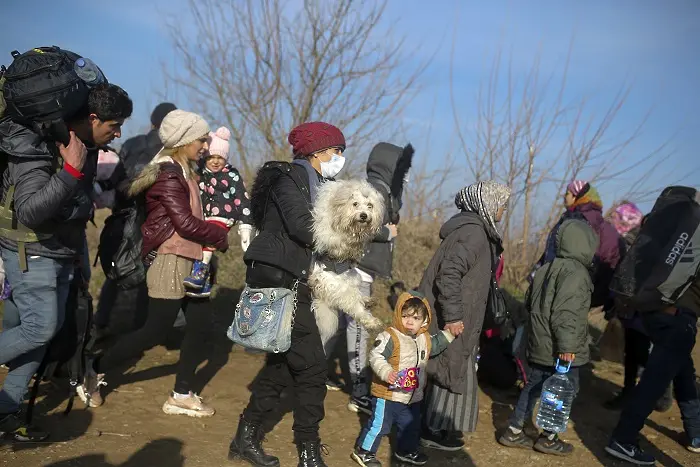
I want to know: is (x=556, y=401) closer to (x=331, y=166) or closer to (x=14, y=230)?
(x=331, y=166)

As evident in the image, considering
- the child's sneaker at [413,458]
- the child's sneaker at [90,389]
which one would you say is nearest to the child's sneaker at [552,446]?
the child's sneaker at [413,458]

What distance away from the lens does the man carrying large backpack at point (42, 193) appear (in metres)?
3.57

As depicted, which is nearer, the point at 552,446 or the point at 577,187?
the point at 552,446

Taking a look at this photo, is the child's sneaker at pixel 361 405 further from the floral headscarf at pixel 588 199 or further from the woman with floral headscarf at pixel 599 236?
the floral headscarf at pixel 588 199

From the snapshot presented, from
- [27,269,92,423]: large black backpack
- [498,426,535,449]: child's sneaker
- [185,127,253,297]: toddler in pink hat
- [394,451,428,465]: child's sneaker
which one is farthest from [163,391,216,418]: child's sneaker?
[498,426,535,449]: child's sneaker

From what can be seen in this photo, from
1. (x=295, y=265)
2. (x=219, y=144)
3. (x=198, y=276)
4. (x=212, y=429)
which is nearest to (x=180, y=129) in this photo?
(x=219, y=144)

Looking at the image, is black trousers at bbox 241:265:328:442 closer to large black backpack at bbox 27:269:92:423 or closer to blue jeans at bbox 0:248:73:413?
blue jeans at bbox 0:248:73:413

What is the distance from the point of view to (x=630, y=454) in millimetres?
4766

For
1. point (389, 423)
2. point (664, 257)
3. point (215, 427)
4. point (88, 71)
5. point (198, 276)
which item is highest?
point (88, 71)

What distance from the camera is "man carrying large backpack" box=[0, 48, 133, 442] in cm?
357

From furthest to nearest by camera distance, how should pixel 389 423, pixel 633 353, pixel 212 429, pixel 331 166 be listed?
pixel 633 353 → pixel 212 429 → pixel 389 423 → pixel 331 166

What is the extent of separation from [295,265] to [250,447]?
1.18 meters

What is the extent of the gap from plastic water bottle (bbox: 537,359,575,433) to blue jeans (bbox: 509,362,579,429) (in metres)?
0.04

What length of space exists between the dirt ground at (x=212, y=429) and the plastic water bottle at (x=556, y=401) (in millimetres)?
270
